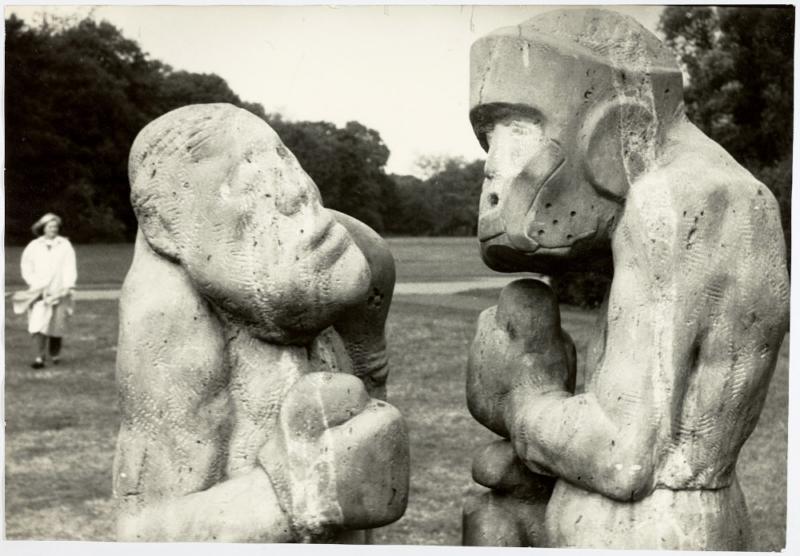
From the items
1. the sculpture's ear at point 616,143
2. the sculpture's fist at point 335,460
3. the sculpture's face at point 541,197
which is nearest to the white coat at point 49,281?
the sculpture's fist at point 335,460

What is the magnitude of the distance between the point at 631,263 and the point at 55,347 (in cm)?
579

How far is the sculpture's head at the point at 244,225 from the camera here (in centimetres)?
239

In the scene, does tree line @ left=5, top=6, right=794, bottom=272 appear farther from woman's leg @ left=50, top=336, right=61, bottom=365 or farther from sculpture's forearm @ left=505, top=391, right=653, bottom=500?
sculpture's forearm @ left=505, top=391, right=653, bottom=500

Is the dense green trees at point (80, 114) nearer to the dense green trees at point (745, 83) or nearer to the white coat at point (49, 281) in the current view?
the white coat at point (49, 281)

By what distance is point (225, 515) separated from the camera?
237 cm

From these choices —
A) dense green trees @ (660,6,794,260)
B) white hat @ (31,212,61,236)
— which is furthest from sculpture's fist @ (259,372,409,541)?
white hat @ (31,212,61,236)

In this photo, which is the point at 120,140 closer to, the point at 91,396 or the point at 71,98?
the point at 71,98

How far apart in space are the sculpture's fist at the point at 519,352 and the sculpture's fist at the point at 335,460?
0.78 feet

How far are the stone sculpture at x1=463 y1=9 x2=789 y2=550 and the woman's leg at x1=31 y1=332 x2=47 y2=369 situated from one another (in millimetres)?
5481

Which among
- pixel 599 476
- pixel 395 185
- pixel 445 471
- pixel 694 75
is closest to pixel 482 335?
pixel 599 476

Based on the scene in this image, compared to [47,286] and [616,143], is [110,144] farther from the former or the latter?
[616,143]

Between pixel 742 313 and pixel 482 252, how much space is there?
1.55ft

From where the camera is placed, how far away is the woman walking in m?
Answer: 6.33

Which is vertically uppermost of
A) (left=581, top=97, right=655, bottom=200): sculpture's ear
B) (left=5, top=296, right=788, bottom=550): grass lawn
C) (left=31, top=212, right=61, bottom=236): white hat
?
(left=581, top=97, right=655, bottom=200): sculpture's ear
